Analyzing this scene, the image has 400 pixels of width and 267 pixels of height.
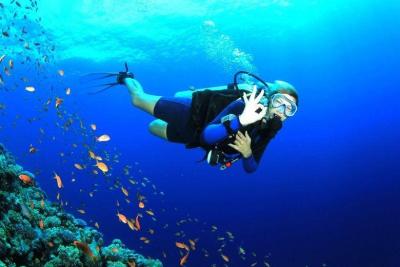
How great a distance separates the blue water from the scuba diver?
465 centimetres

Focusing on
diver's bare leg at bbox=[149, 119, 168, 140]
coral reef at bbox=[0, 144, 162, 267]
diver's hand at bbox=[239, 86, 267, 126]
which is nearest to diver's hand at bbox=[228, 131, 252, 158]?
diver's hand at bbox=[239, 86, 267, 126]

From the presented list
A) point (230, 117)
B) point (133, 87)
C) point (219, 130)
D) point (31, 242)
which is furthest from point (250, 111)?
point (31, 242)

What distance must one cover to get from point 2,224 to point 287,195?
Answer: 258ft

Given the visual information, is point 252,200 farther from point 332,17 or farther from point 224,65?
point 332,17

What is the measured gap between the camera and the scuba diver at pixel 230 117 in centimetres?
487

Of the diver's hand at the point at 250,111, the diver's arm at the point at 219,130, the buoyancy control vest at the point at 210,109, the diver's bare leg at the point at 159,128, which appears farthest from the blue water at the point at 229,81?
the diver's hand at the point at 250,111

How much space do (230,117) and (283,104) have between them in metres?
0.86

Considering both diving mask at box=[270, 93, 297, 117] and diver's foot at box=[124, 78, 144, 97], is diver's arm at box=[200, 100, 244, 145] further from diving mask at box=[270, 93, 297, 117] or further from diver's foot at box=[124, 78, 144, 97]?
diver's foot at box=[124, 78, 144, 97]

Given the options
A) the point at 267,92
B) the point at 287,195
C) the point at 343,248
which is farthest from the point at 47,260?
the point at 287,195

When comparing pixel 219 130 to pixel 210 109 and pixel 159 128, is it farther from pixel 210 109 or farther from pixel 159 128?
pixel 159 128

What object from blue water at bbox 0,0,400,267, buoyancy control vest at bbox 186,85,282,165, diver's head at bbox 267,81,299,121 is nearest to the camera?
diver's head at bbox 267,81,299,121

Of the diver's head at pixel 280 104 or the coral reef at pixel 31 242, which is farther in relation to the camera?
the diver's head at pixel 280 104

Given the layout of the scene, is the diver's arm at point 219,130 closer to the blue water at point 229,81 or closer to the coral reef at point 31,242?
the coral reef at point 31,242

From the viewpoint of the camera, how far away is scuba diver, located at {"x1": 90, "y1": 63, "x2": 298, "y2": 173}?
192 inches
